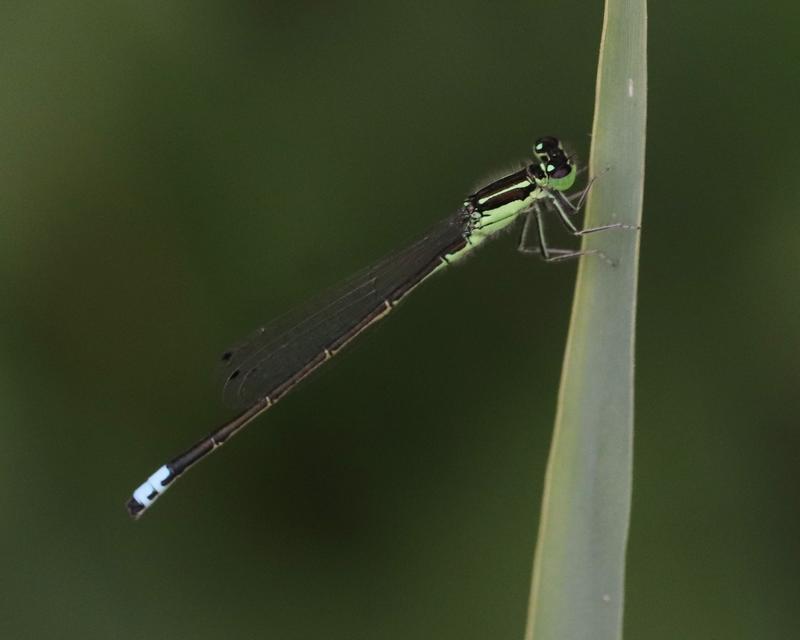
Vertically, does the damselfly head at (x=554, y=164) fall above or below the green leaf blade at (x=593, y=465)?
above

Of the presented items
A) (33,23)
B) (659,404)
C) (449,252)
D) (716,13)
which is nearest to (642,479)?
(659,404)

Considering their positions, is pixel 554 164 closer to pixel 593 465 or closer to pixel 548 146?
pixel 548 146

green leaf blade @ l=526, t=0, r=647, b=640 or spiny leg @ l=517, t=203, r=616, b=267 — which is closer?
green leaf blade @ l=526, t=0, r=647, b=640

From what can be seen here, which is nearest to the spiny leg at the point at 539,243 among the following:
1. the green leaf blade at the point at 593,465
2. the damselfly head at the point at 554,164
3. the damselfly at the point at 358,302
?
the damselfly at the point at 358,302

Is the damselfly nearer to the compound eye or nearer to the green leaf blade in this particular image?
the compound eye

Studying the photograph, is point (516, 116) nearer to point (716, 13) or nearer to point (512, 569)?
point (716, 13)

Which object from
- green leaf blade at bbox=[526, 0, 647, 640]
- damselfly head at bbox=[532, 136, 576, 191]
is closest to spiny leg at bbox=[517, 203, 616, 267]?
damselfly head at bbox=[532, 136, 576, 191]

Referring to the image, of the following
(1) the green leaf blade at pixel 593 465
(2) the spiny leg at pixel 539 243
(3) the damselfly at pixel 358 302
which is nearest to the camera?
(1) the green leaf blade at pixel 593 465

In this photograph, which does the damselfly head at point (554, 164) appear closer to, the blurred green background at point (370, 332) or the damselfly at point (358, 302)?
the damselfly at point (358, 302)

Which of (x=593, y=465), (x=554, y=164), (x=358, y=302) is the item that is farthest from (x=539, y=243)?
(x=593, y=465)
